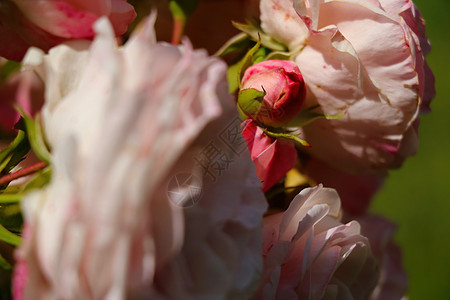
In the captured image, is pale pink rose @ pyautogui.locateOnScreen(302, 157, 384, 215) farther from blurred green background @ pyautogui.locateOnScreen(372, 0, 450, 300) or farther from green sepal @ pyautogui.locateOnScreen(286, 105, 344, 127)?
blurred green background @ pyautogui.locateOnScreen(372, 0, 450, 300)

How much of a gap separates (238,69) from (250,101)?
2.2 inches

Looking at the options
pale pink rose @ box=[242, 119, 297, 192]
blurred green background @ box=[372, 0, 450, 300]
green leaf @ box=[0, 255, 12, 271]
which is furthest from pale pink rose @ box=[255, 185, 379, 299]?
blurred green background @ box=[372, 0, 450, 300]

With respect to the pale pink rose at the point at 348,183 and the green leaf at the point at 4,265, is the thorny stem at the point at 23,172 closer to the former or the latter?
the green leaf at the point at 4,265

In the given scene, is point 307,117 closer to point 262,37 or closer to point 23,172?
point 262,37

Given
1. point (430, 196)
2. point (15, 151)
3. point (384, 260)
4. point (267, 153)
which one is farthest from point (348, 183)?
point (430, 196)

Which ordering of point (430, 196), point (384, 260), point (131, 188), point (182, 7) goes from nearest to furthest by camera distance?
point (131, 188)
point (182, 7)
point (384, 260)
point (430, 196)

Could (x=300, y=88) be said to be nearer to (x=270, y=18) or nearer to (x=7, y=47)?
(x=270, y=18)

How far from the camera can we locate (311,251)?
1.10 ft

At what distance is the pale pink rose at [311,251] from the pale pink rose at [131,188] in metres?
0.06

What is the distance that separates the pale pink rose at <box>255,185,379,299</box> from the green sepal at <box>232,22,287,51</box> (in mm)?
106

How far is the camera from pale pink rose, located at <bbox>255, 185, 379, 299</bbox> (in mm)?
310

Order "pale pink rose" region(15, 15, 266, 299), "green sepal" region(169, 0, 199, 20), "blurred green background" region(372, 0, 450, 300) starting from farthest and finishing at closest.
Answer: "blurred green background" region(372, 0, 450, 300)
"green sepal" region(169, 0, 199, 20)
"pale pink rose" region(15, 15, 266, 299)

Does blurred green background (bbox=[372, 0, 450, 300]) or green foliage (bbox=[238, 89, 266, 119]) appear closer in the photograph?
green foliage (bbox=[238, 89, 266, 119])

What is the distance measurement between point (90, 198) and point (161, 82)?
51 mm
